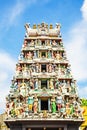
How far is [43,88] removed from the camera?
30031 mm

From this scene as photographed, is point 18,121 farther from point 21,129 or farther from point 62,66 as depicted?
point 62,66

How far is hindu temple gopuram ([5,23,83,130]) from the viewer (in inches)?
1118

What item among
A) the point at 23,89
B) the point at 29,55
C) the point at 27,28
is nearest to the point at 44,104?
the point at 23,89

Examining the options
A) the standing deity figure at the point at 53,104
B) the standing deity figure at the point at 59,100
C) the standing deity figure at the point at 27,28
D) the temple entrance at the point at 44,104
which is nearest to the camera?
the standing deity figure at the point at 53,104

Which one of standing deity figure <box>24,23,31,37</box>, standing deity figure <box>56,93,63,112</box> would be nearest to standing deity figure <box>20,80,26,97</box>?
standing deity figure <box>56,93,63,112</box>

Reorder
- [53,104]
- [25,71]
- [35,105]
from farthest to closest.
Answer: [25,71] → [53,104] → [35,105]

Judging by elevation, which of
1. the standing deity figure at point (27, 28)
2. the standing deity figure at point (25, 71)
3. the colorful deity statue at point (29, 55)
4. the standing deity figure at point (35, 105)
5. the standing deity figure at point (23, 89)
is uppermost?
the standing deity figure at point (27, 28)

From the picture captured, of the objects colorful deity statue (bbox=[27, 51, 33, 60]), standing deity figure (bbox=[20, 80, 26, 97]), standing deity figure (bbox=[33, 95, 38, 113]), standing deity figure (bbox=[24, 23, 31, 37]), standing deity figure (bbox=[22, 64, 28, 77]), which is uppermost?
standing deity figure (bbox=[24, 23, 31, 37])

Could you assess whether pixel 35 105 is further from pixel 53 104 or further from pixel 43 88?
pixel 43 88

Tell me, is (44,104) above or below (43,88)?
below

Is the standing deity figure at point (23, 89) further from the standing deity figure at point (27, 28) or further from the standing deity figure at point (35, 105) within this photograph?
the standing deity figure at point (27, 28)

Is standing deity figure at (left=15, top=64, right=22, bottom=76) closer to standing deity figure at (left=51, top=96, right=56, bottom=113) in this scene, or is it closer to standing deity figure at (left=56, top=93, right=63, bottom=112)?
standing deity figure at (left=51, top=96, right=56, bottom=113)

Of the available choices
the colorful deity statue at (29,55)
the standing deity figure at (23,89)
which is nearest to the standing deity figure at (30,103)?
the standing deity figure at (23,89)

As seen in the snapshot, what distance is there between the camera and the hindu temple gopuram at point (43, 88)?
28406 mm
